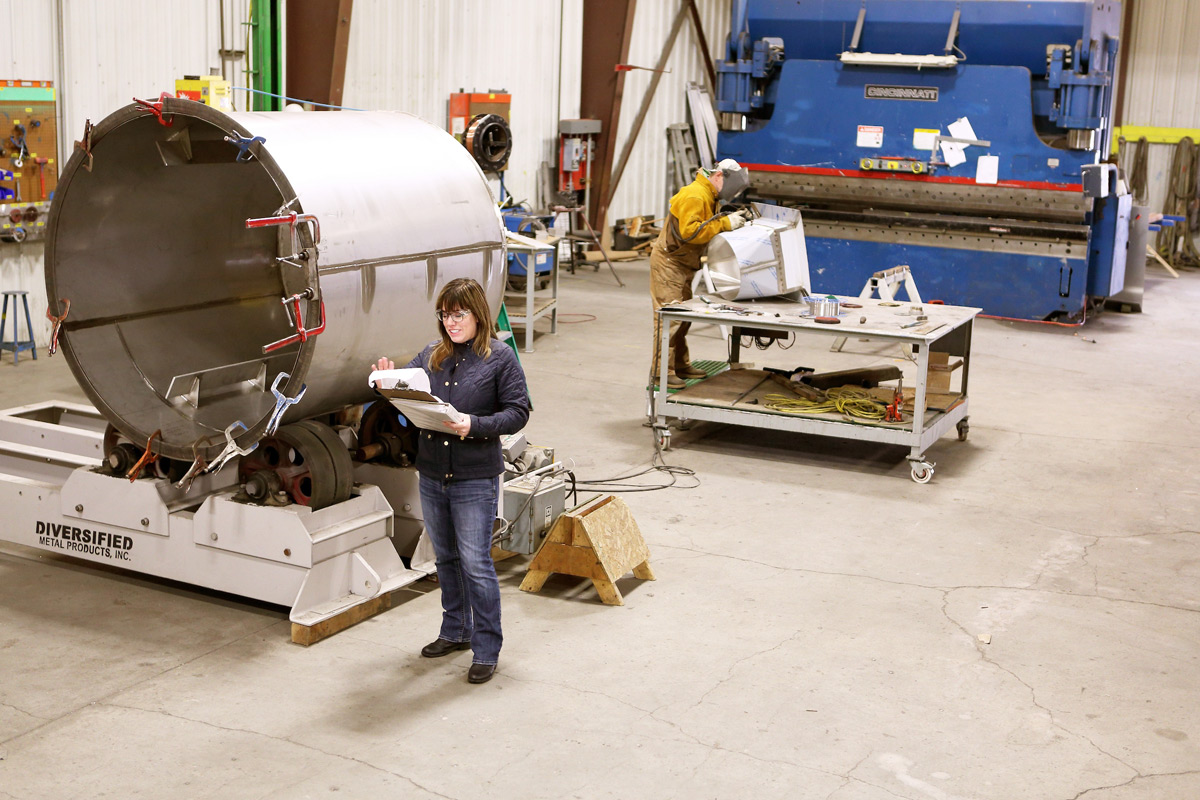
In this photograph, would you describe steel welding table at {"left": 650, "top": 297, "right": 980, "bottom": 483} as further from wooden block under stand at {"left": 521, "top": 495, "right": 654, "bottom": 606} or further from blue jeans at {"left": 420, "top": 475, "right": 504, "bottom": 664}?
blue jeans at {"left": 420, "top": 475, "right": 504, "bottom": 664}

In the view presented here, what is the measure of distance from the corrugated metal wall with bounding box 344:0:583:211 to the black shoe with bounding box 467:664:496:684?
359 inches

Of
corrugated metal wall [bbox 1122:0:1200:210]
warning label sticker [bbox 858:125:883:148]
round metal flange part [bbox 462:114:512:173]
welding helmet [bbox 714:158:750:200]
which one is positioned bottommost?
welding helmet [bbox 714:158:750:200]

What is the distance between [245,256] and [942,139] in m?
8.87

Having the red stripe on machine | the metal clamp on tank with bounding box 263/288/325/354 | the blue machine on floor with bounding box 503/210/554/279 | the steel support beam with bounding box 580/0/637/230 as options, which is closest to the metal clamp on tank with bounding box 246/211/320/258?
the metal clamp on tank with bounding box 263/288/325/354

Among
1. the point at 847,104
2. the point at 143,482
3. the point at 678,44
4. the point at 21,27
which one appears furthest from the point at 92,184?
the point at 678,44

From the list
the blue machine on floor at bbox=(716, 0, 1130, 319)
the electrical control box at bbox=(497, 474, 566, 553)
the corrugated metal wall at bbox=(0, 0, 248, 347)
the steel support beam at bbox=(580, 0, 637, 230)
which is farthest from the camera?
the steel support beam at bbox=(580, 0, 637, 230)

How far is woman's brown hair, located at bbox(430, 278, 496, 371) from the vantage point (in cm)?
442

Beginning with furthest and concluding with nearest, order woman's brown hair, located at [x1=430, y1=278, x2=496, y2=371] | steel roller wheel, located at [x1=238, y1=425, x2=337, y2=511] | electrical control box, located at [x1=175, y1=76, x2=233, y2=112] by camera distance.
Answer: electrical control box, located at [x1=175, y1=76, x2=233, y2=112], steel roller wheel, located at [x1=238, y1=425, x2=337, y2=511], woman's brown hair, located at [x1=430, y1=278, x2=496, y2=371]

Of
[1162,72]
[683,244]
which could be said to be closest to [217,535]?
[683,244]

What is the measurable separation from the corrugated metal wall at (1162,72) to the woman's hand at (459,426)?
17546mm

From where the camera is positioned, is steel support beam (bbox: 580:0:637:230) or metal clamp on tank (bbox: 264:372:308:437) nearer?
metal clamp on tank (bbox: 264:372:308:437)

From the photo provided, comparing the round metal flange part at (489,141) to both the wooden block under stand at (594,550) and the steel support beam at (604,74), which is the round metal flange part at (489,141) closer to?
the steel support beam at (604,74)

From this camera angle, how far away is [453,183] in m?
5.65

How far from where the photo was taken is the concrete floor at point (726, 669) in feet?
12.9
